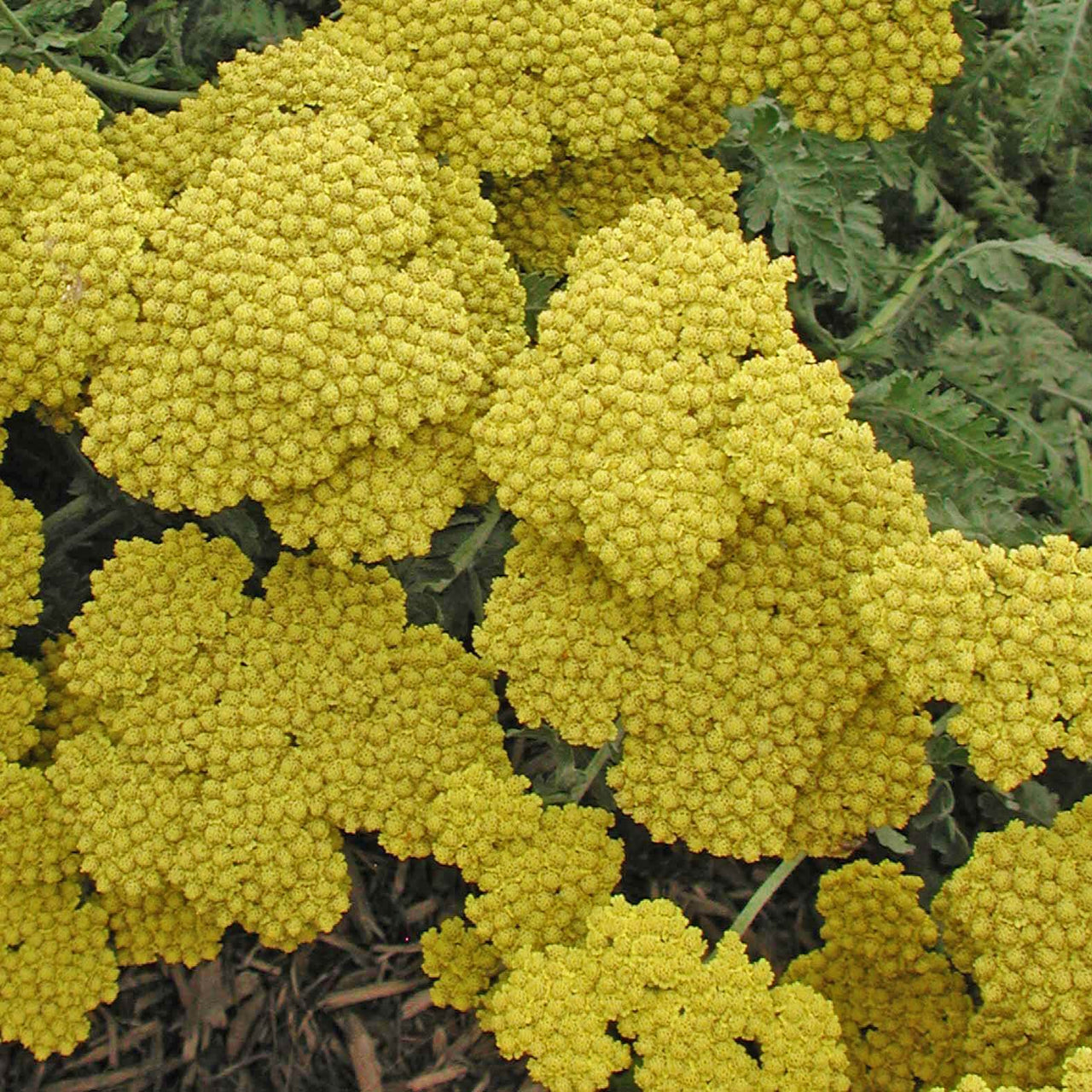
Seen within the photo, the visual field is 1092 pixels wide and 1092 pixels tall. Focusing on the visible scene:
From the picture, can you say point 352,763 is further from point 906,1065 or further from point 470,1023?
point 906,1065

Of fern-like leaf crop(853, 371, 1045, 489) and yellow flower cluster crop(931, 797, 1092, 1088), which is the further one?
fern-like leaf crop(853, 371, 1045, 489)

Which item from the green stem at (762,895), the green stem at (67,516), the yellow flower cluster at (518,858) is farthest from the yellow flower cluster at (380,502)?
the green stem at (762,895)

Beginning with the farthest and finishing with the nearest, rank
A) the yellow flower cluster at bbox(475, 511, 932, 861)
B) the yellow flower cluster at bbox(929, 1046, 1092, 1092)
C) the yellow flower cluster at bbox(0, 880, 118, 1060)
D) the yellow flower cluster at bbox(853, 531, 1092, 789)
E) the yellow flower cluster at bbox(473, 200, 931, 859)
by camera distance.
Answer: the yellow flower cluster at bbox(0, 880, 118, 1060) < the yellow flower cluster at bbox(475, 511, 932, 861) < the yellow flower cluster at bbox(473, 200, 931, 859) < the yellow flower cluster at bbox(853, 531, 1092, 789) < the yellow flower cluster at bbox(929, 1046, 1092, 1092)

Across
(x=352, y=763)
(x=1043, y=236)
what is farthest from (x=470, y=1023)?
(x=1043, y=236)

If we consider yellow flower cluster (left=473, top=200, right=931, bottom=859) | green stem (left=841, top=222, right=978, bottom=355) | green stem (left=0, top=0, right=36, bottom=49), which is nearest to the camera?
yellow flower cluster (left=473, top=200, right=931, bottom=859)

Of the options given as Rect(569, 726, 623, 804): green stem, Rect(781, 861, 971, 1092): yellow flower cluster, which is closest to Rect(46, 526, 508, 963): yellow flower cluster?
Rect(569, 726, 623, 804): green stem

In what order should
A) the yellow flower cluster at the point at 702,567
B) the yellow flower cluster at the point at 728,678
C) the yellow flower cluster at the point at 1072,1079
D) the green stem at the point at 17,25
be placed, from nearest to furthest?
the yellow flower cluster at the point at 1072,1079 < the yellow flower cluster at the point at 702,567 < the yellow flower cluster at the point at 728,678 < the green stem at the point at 17,25

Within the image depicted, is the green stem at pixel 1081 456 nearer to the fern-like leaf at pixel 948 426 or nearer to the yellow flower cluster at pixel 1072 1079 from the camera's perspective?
the fern-like leaf at pixel 948 426

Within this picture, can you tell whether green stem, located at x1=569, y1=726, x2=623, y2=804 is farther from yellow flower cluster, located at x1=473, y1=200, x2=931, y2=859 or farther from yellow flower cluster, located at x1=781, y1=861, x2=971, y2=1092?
yellow flower cluster, located at x1=781, y1=861, x2=971, y2=1092
